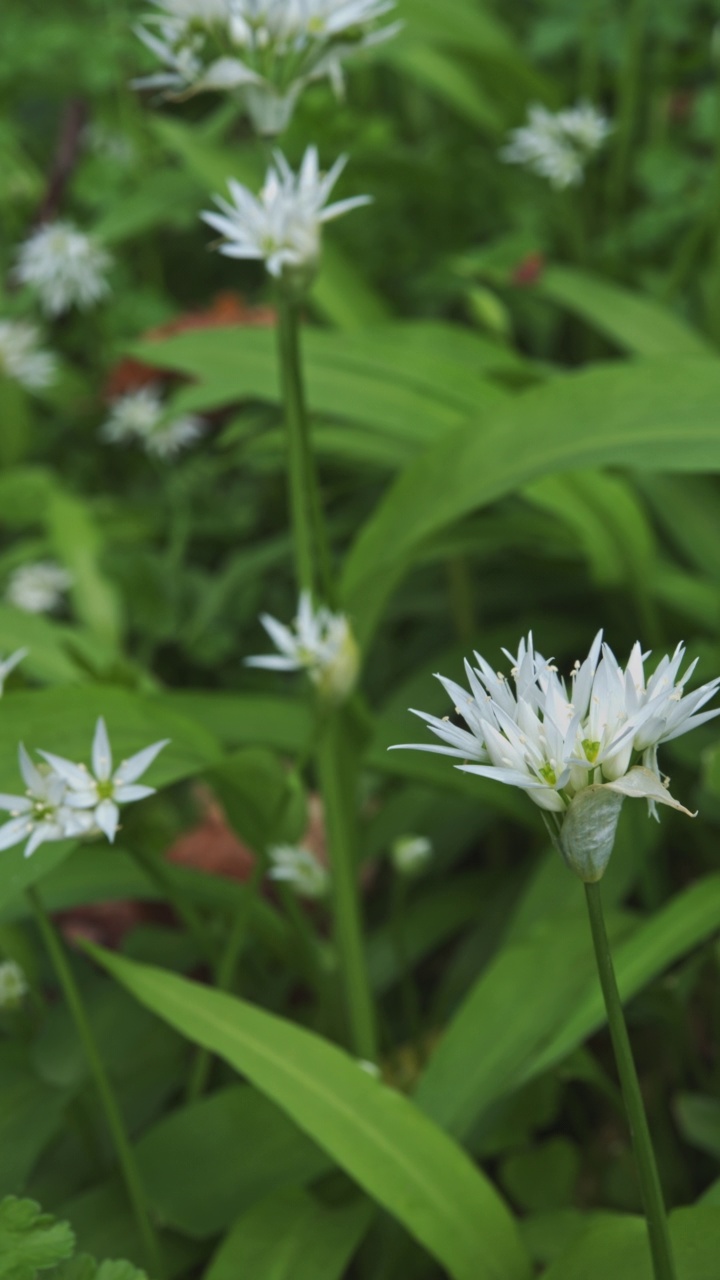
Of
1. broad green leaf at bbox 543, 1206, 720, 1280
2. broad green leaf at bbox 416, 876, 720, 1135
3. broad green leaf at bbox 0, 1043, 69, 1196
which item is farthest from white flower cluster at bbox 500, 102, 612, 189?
broad green leaf at bbox 543, 1206, 720, 1280

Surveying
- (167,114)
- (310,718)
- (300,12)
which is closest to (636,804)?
(310,718)

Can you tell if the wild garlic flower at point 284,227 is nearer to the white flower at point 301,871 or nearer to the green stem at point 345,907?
the green stem at point 345,907

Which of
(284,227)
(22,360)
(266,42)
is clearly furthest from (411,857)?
(22,360)

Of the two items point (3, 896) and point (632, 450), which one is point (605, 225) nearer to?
point (632, 450)

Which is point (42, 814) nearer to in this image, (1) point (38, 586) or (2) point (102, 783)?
(2) point (102, 783)

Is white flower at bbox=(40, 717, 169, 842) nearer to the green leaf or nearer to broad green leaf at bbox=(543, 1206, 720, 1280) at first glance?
the green leaf

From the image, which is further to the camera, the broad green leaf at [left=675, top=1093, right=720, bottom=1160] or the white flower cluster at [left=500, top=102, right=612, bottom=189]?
the white flower cluster at [left=500, top=102, right=612, bottom=189]
